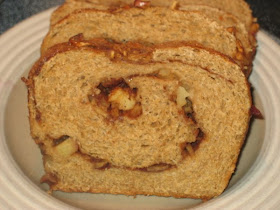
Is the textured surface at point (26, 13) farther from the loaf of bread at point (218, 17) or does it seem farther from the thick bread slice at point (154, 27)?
the thick bread slice at point (154, 27)

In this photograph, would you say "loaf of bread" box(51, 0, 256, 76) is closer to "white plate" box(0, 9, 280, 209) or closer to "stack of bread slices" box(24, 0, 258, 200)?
"stack of bread slices" box(24, 0, 258, 200)

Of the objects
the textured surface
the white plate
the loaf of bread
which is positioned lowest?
the white plate

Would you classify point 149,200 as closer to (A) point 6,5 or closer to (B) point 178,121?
(B) point 178,121

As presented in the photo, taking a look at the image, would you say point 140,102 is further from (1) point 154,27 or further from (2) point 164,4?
(2) point 164,4

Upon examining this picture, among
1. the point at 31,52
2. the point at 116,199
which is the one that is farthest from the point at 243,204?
the point at 31,52

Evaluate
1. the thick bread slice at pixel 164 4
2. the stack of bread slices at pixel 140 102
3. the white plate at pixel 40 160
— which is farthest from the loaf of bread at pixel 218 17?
the white plate at pixel 40 160

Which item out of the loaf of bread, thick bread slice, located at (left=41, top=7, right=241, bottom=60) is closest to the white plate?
the loaf of bread

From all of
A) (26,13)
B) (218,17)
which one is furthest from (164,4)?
(26,13)
